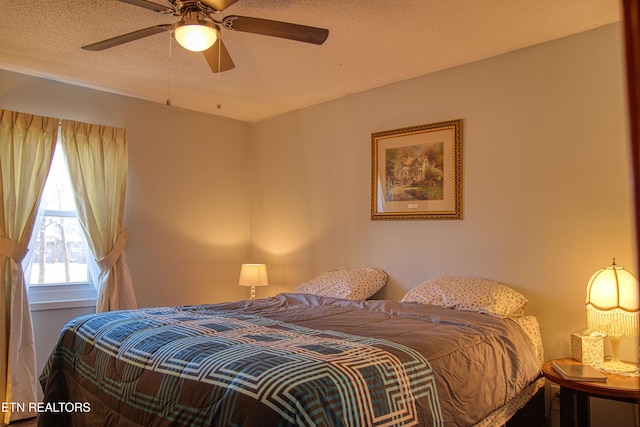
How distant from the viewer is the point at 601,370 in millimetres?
2289

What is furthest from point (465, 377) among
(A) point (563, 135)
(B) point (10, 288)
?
(B) point (10, 288)

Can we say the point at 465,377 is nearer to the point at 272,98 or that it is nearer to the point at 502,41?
the point at 502,41

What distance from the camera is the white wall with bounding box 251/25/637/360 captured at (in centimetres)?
256

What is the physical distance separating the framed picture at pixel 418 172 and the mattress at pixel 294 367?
0.83 meters

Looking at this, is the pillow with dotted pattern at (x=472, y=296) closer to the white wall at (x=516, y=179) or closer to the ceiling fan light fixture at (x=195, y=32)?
the white wall at (x=516, y=179)

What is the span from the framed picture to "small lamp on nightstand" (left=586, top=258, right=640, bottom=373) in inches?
39.2

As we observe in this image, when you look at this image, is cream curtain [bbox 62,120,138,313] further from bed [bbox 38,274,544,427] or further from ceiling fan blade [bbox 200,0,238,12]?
ceiling fan blade [bbox 200,0,238,12]

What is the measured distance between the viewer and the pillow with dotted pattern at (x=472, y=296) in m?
2.63

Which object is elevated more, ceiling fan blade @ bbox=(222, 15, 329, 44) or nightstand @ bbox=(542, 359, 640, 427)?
ceiling fan blade @ bbox=(222, 15, 329, 44)

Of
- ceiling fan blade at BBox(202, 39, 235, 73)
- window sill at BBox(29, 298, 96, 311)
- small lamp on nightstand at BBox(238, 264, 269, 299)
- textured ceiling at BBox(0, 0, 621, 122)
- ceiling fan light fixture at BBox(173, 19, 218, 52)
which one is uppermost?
textured ceiling at BBox(0, 0, 621, 122)

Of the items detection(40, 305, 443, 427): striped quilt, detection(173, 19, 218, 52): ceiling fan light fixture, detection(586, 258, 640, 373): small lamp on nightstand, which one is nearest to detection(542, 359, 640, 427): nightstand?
detection(586, 258, 640, 373): small lamp on nightstand

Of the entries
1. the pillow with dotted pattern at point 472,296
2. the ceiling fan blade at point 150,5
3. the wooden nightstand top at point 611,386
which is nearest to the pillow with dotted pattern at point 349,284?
the pillow with dotted pattern at point 472,296

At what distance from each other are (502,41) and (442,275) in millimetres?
1568

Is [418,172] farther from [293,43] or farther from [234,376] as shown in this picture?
[234,376]
